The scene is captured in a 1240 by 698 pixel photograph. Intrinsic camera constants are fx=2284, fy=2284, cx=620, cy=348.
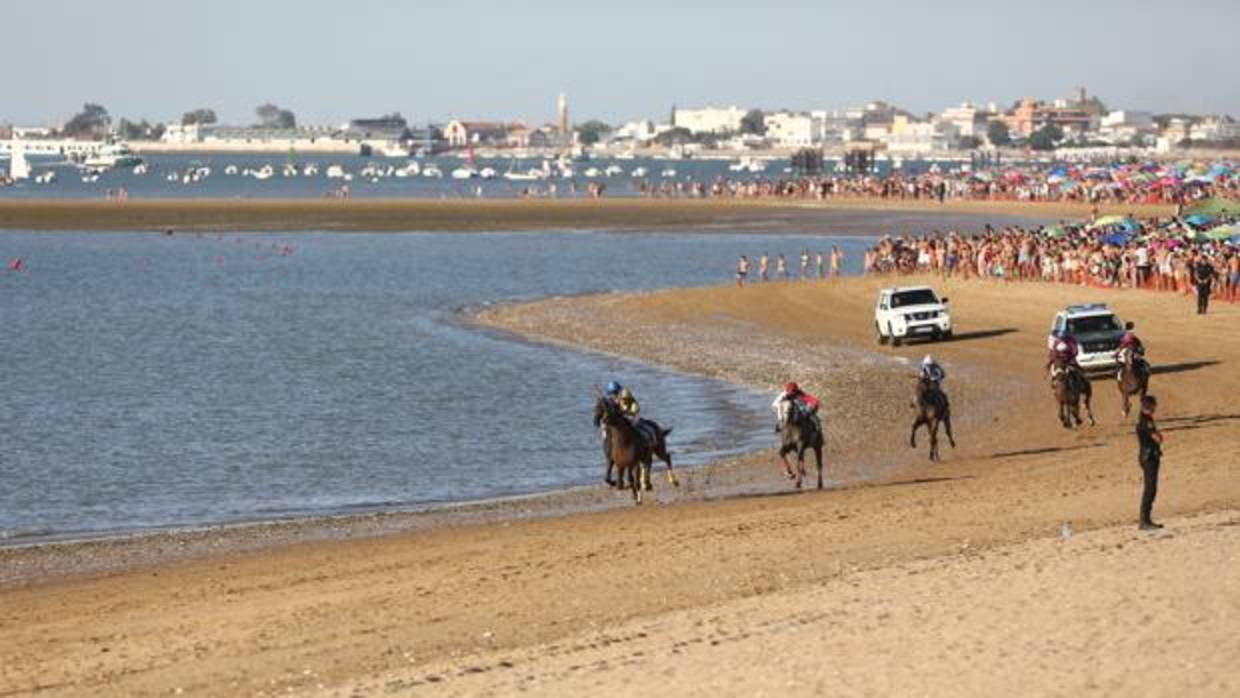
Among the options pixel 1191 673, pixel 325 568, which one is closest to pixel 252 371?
pixel 325 568

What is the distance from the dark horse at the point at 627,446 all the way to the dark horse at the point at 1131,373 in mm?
9591

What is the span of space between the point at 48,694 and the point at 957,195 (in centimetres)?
13672

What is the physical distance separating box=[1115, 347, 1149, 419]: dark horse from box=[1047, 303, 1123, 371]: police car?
16.9 ft

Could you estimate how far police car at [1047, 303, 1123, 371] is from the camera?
42.0 meters

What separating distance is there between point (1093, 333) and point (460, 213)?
99953 millimetres

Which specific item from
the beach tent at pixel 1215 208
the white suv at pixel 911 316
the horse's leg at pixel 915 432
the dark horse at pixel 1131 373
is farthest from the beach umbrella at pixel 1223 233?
the horse's leg at pixel 915 432

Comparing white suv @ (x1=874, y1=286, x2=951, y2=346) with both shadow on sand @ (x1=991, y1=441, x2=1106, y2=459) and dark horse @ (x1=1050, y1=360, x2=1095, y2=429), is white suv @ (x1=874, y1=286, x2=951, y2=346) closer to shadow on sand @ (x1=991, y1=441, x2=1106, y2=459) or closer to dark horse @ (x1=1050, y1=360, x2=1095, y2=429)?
dark horse @ (x1=1050, y1=360, x2=1095, y2=429)

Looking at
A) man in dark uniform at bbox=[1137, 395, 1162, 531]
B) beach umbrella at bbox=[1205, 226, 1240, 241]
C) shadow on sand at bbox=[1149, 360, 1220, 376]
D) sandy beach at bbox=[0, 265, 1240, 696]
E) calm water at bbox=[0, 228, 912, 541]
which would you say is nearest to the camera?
sandy beach at bbox=[0, 265, 1240, 696]

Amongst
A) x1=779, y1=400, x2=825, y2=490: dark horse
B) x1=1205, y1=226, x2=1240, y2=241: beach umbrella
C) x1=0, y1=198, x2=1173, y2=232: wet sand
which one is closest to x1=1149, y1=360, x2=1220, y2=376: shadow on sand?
x1=779, y1=400, x2=825, y2=490: dark horse

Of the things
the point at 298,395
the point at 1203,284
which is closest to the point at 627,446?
the point at 298,395

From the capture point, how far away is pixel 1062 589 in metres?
19.9

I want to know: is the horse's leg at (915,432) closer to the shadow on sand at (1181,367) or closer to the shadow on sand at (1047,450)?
the shadow on sand at (1047,450)

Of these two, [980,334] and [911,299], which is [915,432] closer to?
[911,299]

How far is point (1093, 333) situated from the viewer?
42500 mm
